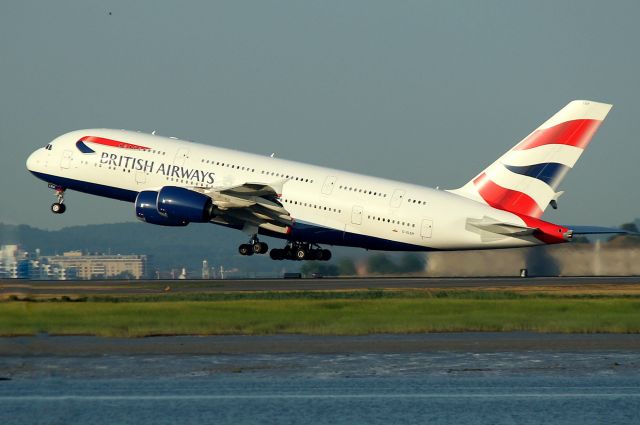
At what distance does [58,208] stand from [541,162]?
30778 mm

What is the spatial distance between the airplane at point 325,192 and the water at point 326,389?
35.3m

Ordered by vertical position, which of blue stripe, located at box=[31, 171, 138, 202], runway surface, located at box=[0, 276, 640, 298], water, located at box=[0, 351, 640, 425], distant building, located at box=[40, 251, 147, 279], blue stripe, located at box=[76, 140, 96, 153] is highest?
blue stripe, located at box=[76, 140, 96, 153]

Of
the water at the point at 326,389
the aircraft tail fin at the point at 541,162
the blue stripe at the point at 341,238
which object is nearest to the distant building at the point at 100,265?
the blue stripe at the point at 341,238

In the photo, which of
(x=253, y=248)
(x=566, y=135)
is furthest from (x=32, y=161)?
(x=566, y=135)

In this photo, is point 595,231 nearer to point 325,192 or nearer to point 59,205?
point 325,192

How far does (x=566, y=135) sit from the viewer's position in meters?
64.6

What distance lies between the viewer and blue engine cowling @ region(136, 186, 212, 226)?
6575cm

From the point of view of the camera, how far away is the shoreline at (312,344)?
1190 inches

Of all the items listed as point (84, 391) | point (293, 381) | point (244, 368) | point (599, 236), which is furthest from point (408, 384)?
point (599, 236)

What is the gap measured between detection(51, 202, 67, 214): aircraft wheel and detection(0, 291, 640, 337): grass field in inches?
1013

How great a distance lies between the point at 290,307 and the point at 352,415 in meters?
22.1

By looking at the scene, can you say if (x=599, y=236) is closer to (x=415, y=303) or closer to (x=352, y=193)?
(x=352, y=193)

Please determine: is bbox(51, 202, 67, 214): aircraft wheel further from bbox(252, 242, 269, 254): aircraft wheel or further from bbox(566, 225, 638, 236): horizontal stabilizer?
bbox(566, 225, 638, 236): horizontal stabilizer

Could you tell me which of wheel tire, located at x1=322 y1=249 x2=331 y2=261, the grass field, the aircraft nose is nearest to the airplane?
the aircraft nose
